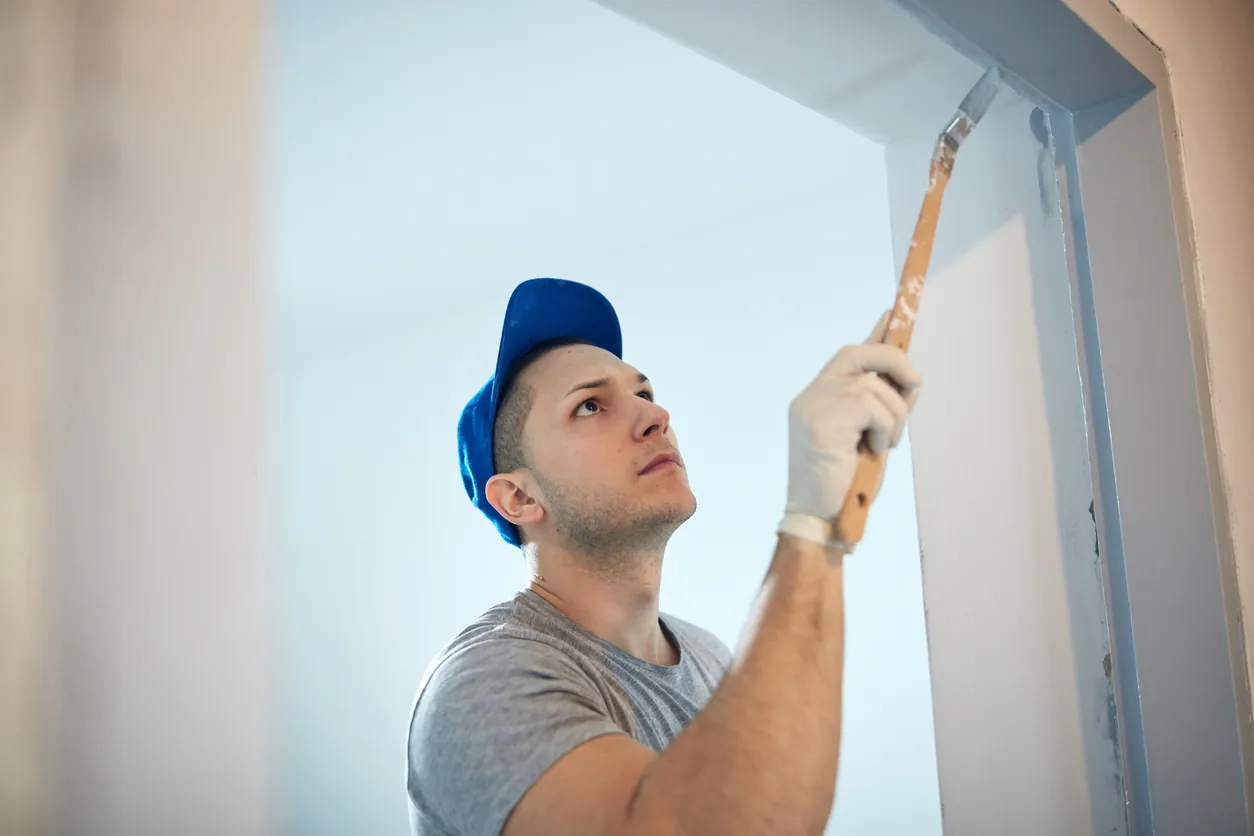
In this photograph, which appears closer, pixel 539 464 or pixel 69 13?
pixel 69 13

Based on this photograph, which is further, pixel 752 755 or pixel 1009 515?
pixel 1009 515

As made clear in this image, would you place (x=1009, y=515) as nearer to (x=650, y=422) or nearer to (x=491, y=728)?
(x=650, y=422)

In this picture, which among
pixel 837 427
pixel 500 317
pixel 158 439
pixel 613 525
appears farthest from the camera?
pixel 500 317

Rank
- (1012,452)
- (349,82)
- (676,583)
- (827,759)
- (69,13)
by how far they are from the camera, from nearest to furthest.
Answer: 1. (69,13)
2. (827,759)
3. (1012,452)
4. (349,82)
5. (676,583)

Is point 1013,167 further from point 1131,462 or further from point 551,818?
point 551,818

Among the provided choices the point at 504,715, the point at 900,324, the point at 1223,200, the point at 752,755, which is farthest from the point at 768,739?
the point at 1223,200

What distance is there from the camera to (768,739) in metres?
0.70

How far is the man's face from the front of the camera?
1226 millimetres

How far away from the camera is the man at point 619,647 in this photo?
71 centimetres

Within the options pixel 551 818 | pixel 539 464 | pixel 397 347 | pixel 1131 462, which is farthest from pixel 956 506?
pixel 397 347

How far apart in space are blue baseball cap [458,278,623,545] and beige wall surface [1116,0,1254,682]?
857 millimetres

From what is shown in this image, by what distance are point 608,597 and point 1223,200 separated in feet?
3.43

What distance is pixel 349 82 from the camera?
2094 millimetres

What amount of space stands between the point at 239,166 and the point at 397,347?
381 centimetres
